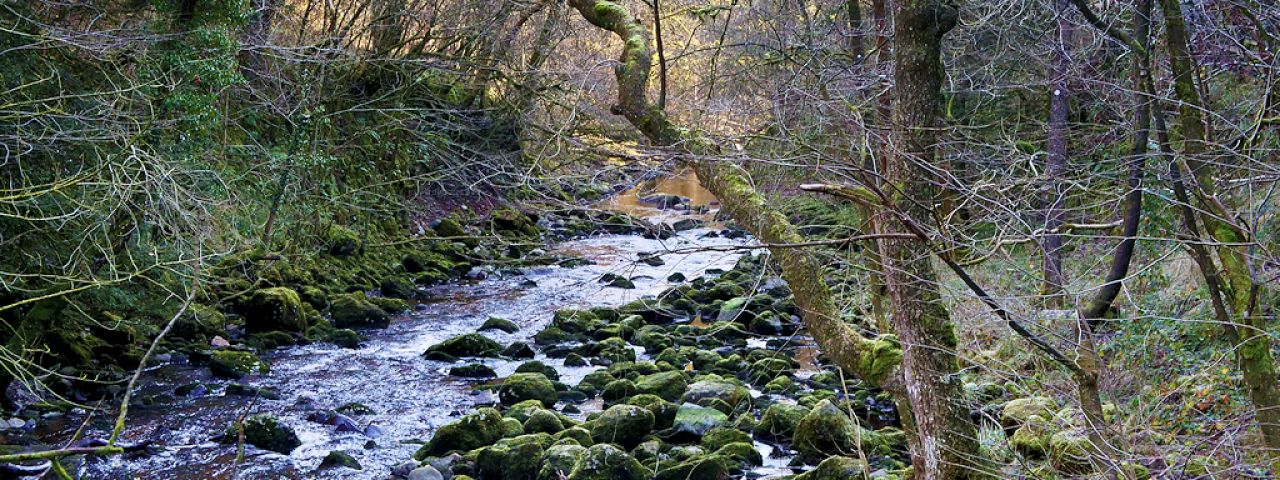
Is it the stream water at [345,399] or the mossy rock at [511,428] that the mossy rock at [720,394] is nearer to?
the stream water at [345,399]

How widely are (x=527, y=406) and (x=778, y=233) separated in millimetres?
3752

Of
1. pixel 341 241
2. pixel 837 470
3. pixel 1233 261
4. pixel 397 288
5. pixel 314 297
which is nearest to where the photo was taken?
pixel 1233 261

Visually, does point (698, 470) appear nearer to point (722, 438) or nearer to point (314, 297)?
point (722, 438)

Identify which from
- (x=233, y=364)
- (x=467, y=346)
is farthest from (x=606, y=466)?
(x=233, y=364)

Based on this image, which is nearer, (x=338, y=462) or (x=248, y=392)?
(x=338, y=462)

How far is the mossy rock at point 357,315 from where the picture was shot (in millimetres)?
11500

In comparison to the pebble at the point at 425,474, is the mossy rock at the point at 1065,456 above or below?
above

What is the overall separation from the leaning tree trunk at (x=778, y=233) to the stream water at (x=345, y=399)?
0.33m

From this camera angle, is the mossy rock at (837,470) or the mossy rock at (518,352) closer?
the mossy rock at (837,470)

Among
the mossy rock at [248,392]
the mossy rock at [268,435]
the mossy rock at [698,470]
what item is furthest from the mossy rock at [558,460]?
the mossy rock at [248,392]

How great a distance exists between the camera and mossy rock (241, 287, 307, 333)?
10.7m

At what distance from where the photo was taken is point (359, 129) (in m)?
13.6

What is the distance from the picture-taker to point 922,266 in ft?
13.8

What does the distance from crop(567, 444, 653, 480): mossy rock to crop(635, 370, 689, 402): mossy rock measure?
215 centimetres
